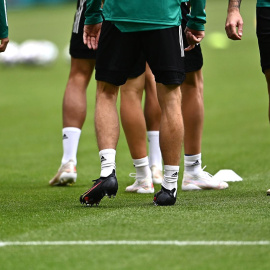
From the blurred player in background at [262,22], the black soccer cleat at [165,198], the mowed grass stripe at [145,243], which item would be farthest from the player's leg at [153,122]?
the mowed grass stripe at [145,243]

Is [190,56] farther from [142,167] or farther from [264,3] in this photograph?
[142,167]

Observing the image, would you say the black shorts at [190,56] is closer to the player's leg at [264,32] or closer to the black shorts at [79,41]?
the player's leg at [264,32]

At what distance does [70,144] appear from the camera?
24.1 feet

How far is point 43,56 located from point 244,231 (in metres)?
23.0

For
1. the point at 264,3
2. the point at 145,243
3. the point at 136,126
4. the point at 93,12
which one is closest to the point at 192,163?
the point at 136,126

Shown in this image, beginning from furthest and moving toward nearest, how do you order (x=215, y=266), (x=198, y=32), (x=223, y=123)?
(x=223, y=123)
(x=198, y=32)
(x=215, y=266)

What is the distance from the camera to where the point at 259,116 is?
42.4 ft

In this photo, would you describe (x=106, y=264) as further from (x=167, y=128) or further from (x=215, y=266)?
(x=167, y=128)

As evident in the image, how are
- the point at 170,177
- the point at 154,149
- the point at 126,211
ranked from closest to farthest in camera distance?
1. the point at 126,211
2. the point at 170,177
3. the point at 154,149

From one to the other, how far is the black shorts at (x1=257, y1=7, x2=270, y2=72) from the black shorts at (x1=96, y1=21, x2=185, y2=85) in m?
0.91

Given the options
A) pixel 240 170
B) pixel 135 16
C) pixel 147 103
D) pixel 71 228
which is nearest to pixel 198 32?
pixel 135 16

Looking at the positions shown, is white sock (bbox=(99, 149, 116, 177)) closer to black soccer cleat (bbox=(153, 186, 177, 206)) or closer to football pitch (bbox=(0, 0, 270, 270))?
football pitch (bbox=(0, 0, 270, 270))

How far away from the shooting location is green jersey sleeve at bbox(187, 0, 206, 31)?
5.66 metres

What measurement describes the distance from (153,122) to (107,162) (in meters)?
1.83
